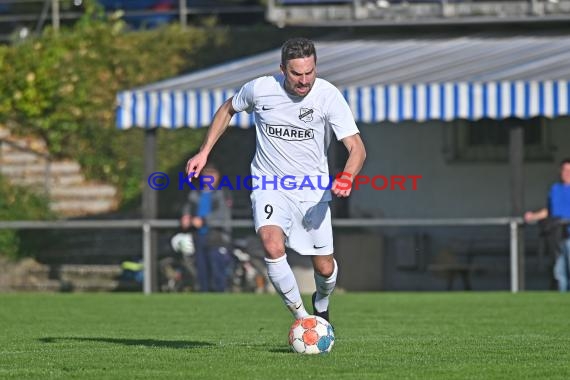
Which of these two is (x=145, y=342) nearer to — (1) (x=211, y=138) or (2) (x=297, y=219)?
(2) (x=297, y=219)

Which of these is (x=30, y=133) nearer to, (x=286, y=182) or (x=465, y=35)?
(x=465, y=35)

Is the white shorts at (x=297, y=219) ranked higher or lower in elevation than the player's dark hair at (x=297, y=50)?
lower

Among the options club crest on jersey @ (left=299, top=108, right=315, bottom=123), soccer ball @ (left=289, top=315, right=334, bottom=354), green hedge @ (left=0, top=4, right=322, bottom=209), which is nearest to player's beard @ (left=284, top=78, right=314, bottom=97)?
club crest on jersey @ (left=299, top=108, right=315, bottom=123)

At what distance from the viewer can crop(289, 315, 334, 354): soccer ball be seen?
10109mm

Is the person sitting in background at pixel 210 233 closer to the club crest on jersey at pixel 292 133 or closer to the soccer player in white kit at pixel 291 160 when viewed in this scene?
the soccer player in white kit at pixel 291 160

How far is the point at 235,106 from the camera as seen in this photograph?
10.9 metres

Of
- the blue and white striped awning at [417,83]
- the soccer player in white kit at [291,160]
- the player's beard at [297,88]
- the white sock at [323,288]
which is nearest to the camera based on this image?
the player's beard at [297,88]

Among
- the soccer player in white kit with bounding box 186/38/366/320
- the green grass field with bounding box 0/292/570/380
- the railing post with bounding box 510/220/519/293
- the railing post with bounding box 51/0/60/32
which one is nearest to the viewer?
the green grass field with bounding box 0/292/570/380

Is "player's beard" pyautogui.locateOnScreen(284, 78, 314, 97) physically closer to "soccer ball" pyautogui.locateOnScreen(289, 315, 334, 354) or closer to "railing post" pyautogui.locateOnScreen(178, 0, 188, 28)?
"soccer ball" pyautogui.locateOnScreen(289, 315, 334, 354)

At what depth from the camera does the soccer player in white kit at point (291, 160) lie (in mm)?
10602

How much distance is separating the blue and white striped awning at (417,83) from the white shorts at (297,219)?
407 inches

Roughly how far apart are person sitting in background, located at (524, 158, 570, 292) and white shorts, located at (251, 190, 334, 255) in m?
10.2

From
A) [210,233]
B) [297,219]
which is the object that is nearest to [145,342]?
[297,219]

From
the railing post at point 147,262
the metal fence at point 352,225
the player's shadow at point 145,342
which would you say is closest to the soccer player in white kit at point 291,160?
the player's shadow at point 145,342
